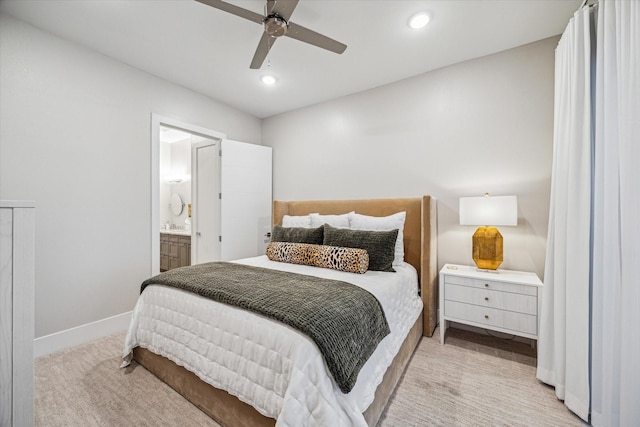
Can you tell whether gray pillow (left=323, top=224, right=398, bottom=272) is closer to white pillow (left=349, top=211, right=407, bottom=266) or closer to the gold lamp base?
white pillow (left=349, top=211, right=407, bottom=266)

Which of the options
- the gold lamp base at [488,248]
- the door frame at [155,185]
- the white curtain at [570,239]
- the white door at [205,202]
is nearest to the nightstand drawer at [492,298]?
the white curtain at [570,239]

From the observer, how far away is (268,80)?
10.2 ft

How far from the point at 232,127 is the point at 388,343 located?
11.4 ft

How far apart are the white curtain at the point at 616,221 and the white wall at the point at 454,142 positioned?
37.4 inches

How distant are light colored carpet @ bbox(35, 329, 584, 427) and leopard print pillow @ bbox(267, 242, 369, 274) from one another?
2.91ft

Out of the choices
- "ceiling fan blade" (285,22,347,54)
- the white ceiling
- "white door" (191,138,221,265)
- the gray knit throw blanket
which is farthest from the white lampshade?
"white door" (191,138,221,265)

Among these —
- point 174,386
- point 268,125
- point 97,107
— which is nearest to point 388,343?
point 174,386

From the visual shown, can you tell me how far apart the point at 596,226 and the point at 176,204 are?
236 inches

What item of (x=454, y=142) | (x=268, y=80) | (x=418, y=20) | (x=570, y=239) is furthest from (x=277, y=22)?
(x=570, y=239)

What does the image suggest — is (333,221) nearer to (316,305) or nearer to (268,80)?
(316,305)

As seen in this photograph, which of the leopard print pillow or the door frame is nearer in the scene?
the leopard print pillow

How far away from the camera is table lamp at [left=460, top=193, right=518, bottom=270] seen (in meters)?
2.20

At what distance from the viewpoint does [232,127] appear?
153 inches

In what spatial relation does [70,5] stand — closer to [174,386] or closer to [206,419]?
[174,386]
